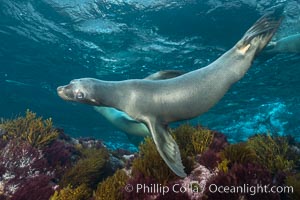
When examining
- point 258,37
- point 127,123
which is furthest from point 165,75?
point 127,123

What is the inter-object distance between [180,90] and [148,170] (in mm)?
1651

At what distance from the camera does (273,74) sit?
53.8 ft

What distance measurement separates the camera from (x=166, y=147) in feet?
15.8

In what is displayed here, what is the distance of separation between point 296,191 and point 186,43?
34.0ft

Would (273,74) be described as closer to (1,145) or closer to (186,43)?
(186,43)

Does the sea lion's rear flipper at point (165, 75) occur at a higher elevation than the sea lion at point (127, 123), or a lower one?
lower

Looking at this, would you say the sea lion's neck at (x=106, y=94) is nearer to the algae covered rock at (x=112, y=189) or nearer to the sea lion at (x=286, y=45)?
the algae covered rock at (x=112, y=189)

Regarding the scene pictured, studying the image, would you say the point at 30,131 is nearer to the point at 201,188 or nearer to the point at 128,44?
the point at 201,188

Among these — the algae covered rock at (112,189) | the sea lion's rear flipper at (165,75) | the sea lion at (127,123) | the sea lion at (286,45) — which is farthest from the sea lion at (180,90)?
the sea lion at (127,123)

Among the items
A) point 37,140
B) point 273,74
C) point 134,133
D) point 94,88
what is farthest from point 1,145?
point 273,74

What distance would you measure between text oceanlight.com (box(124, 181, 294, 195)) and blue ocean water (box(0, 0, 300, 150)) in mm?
4380

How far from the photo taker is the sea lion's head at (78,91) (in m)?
5.06

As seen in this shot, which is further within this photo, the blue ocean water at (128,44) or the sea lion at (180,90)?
the blue ocean water at (128,44)

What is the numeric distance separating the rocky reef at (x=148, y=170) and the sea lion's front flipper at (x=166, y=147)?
433 millimetres
